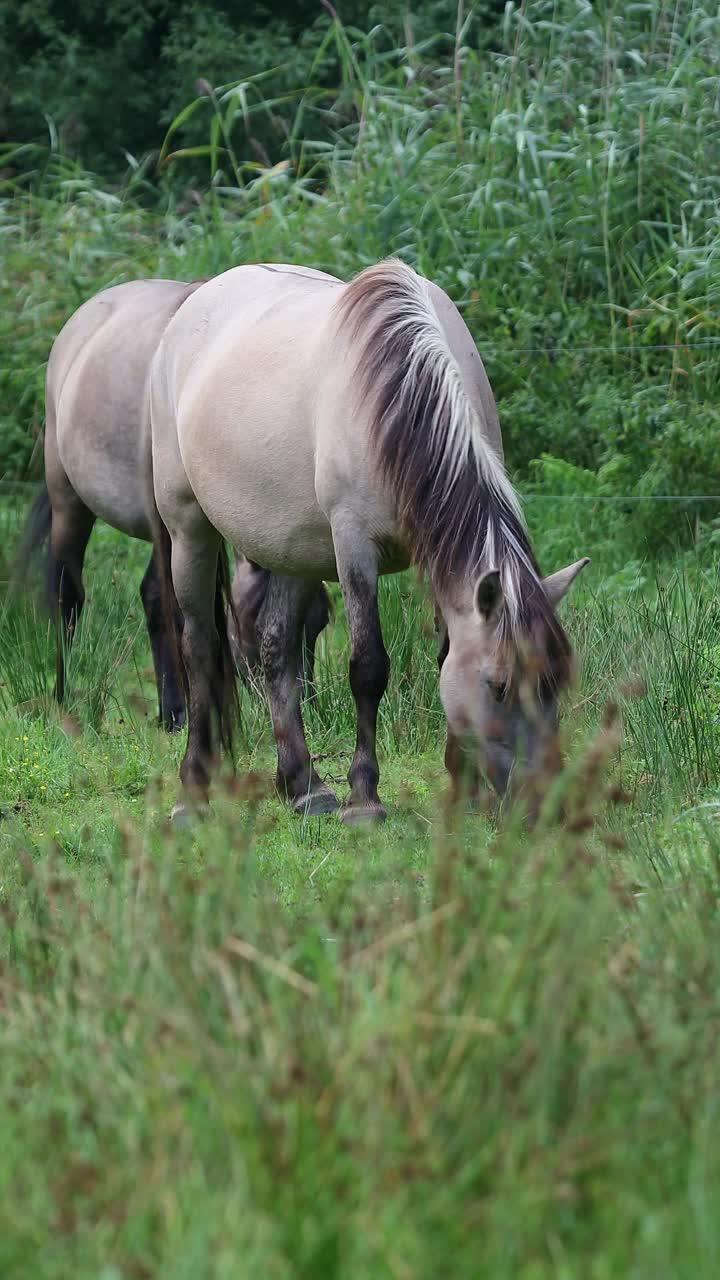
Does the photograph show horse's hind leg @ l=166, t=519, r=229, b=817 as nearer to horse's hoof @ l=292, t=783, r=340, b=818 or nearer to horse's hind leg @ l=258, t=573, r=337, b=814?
horse's hind leg @ l=258, t=573, r=337, b=814

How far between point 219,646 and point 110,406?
184 cm

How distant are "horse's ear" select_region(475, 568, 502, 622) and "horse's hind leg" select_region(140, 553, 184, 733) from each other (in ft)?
8.12

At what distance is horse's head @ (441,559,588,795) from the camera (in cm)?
421

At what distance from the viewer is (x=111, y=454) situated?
7066 millimetres

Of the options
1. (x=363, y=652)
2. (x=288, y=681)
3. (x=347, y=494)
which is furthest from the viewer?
(x=288, y=681)

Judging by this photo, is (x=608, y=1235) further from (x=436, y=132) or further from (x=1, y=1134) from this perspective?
(x=436, y=132)

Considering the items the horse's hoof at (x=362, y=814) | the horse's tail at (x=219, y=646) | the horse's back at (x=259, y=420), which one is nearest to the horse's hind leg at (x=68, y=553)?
the horse's tail at (x=219, y=646)

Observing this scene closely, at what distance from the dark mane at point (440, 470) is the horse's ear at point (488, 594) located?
0.04 metres

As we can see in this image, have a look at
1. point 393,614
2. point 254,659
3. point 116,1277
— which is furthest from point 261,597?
point 116,1277

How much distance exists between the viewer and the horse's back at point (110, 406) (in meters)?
7.04

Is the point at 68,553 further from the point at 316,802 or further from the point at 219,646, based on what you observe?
the point at 316,802

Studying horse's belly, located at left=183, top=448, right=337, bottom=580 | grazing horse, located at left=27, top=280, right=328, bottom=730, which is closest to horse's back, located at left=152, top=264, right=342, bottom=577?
horse's belly, located at left=183, top=448, right=337, bottom=580

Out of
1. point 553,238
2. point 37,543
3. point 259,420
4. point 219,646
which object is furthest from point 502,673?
point 553,238

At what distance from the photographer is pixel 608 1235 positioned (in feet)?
6.13
